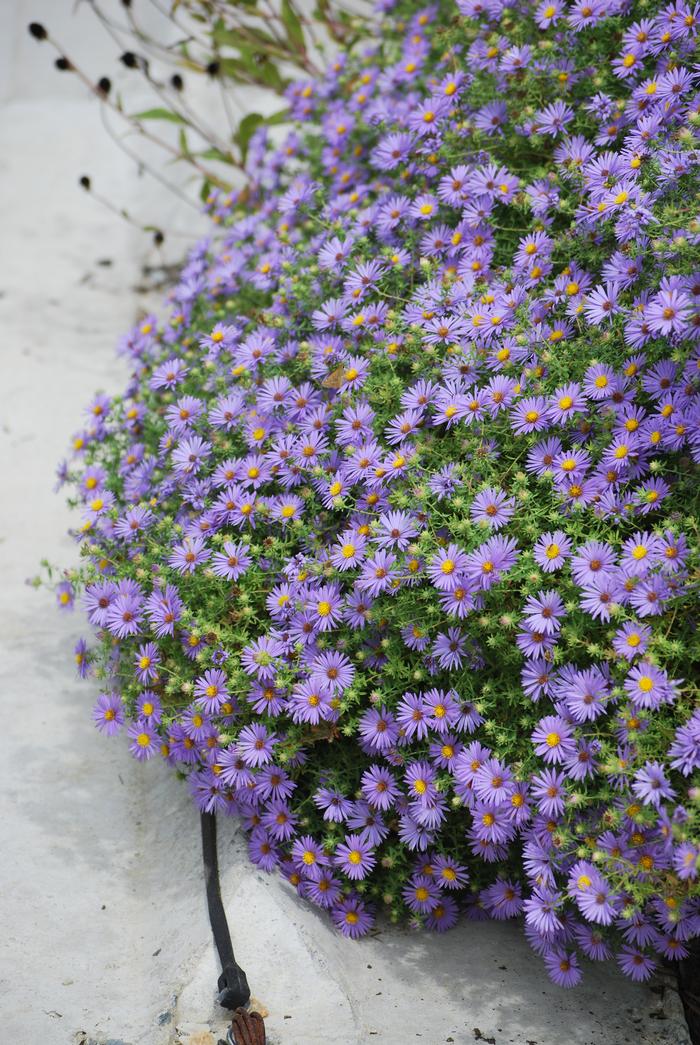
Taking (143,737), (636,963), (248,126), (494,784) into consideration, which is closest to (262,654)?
(143,737)

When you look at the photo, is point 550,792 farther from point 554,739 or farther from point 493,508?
point 493,508

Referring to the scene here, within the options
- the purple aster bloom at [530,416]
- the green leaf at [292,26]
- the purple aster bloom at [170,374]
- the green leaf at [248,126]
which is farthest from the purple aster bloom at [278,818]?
the green leaf at [292,26]

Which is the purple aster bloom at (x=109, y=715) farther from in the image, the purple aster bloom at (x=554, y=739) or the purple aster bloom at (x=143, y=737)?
the purple aster bloom at (x=554, y=739)

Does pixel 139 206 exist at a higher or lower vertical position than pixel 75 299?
higher

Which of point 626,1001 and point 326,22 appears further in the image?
point 326,22

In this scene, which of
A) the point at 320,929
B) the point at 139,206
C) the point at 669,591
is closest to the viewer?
the point at 669,591

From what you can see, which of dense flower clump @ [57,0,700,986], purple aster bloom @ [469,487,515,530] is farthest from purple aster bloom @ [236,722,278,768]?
purple aster bloom @ [469,487,515,530]

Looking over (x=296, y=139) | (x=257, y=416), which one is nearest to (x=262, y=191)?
(x=296, y=139)

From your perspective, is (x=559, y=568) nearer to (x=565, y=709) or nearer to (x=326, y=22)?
(x=565, y=709)
